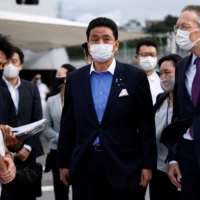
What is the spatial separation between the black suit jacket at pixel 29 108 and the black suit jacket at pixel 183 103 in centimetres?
279

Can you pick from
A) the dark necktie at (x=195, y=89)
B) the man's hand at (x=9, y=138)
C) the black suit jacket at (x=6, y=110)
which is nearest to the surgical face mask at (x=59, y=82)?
the black suit jacket at (x=6, y=110)

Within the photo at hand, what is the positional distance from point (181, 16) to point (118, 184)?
1516 mm

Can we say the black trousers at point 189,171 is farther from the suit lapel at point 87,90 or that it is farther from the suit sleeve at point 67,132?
the suit sleeve at point 67,132

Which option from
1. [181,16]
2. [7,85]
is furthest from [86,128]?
[7,85]

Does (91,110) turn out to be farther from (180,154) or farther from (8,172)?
(8,172)

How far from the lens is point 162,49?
3203 cm

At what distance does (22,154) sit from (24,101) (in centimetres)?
70

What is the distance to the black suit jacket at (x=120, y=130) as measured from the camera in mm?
4621

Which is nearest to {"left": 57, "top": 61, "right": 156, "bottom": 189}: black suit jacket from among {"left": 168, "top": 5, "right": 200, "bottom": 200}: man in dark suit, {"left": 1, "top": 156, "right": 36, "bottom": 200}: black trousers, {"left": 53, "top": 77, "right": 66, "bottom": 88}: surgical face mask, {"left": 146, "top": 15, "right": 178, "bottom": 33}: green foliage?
{"left": 168, "top": 5, "right": 200, "bottom": 200}: man in dark suit

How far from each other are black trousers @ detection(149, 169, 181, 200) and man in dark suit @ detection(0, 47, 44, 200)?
2006 millimetres

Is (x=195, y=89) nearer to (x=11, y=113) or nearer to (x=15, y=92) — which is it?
(x=11, y=113)

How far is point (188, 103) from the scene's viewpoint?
436cm

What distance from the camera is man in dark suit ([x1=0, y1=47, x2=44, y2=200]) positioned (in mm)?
6887

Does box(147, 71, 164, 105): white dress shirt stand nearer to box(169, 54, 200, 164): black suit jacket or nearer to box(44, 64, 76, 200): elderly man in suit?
box(44, 64, 76, 200): elderly man in suit
